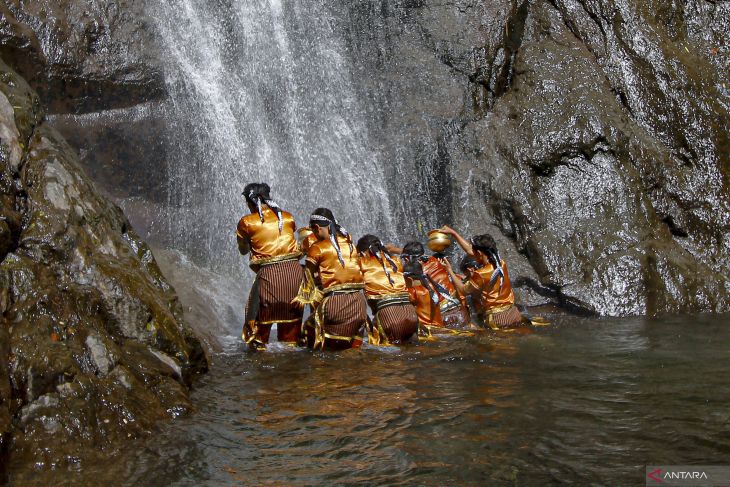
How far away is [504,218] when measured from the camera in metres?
12.0

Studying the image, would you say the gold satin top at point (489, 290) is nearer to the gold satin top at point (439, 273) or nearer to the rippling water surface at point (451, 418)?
the gold satin top at point (439, 273)

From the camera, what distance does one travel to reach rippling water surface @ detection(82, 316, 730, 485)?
4359 millimetres

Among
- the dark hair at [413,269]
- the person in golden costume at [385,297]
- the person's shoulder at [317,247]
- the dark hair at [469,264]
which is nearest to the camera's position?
the person's shoulder at [317,247]

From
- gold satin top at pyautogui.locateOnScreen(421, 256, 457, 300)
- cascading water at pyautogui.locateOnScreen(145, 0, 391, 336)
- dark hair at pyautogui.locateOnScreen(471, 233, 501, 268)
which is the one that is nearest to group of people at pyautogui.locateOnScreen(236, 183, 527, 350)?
gold satin top at pyautogui.locateOnScreen(421, 256, 457, 300)

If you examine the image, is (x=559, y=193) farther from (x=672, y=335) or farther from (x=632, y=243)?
(x=672, y=335)

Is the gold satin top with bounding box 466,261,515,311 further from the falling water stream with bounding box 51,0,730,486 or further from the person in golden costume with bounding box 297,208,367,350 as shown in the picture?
the person in golden costume with bounding box 297,208,367,350

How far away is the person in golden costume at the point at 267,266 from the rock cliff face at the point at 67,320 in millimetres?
1485

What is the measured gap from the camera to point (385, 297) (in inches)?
337

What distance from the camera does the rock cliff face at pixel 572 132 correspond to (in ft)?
37.4

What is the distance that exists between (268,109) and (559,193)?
480 centimetres

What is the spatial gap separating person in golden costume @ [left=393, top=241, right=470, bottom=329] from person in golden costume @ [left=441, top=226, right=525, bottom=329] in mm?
163

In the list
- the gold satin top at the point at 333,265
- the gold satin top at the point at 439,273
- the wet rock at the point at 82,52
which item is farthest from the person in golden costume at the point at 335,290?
the wet rock at the point at 82,52

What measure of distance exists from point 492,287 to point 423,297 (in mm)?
831

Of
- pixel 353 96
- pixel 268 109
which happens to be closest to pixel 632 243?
pixel 353 96
